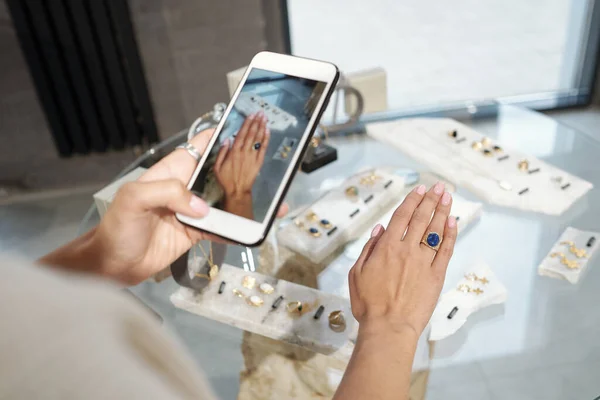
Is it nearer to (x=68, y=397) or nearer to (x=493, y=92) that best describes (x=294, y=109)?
(x=68, y=397)

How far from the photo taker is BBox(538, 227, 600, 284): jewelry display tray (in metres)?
0.96

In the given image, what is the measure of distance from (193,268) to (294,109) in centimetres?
34

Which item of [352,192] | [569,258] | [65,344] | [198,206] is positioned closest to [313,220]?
[352,192]

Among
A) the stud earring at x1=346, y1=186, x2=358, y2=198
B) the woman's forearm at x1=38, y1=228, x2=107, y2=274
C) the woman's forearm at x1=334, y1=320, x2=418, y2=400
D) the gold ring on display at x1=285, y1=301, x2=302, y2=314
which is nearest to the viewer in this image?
the woman's forearm at x1=334, y1=320, x2=418, y2=400

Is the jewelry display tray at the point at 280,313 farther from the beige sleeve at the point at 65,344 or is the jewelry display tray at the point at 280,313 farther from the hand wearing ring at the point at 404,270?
the beige sleeve at the point at 65,344

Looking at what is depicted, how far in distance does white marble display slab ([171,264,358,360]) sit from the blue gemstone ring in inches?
9.5

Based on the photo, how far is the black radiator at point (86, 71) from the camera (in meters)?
1.76

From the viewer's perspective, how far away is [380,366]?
557 mm

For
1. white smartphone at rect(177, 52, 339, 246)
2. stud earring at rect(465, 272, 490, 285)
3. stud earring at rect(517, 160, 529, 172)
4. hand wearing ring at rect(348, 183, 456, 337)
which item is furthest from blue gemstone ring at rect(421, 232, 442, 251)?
stud earring at rect(517, 160, 529, 172)

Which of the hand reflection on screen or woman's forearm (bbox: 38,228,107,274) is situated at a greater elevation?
the hand reflection on screen

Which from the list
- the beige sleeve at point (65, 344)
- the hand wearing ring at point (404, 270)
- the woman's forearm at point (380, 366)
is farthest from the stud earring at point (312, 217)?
the beige sleeve at point (65, 344)

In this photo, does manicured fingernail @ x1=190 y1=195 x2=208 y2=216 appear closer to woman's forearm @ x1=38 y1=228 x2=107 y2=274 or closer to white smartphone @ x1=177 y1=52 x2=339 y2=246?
white smartphone @ x1=177 y1=52 x2=339 y2=246

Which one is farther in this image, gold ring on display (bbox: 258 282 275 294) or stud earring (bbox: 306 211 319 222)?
stud earring (bbox: 306 211 319 222)

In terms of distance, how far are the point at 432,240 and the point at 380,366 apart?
7.4 inches
